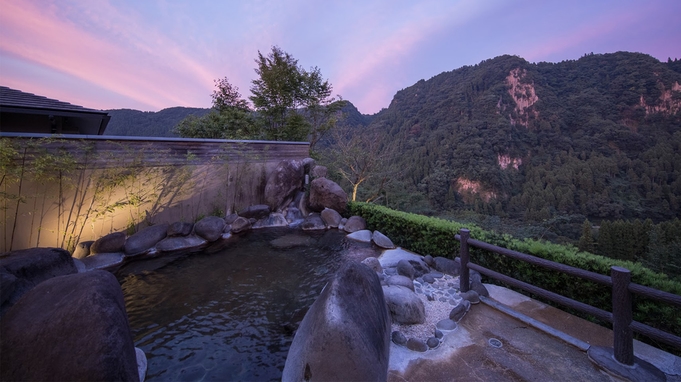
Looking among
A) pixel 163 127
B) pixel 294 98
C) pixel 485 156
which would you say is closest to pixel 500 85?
pixel 485 156

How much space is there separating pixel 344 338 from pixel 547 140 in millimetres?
53785

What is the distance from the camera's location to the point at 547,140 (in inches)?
1666

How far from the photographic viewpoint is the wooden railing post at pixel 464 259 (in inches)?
170

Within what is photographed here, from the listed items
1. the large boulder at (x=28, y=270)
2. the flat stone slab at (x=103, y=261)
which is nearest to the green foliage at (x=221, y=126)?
the flat stone slab at (x=103, y=261)

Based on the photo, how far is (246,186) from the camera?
10062mm

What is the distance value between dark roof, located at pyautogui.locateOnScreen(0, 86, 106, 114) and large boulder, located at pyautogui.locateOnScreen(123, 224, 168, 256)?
3.71m

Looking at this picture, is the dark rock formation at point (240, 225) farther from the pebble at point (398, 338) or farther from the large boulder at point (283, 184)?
the pebble at point (398, 338)

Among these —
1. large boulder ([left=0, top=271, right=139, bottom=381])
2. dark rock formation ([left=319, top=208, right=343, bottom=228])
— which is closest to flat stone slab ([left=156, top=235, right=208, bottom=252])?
dark rock formation ([left=319, top=208, right=343, bottom=228])

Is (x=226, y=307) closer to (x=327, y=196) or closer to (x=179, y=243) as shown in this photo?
(x=179, y=243)

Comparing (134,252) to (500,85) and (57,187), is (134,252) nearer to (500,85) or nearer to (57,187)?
(57,187)

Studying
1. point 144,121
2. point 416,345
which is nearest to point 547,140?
point 416,345

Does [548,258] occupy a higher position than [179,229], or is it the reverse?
[179,229]

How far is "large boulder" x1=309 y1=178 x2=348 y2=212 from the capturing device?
986cm

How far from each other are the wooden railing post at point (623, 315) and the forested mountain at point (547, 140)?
1393cm
